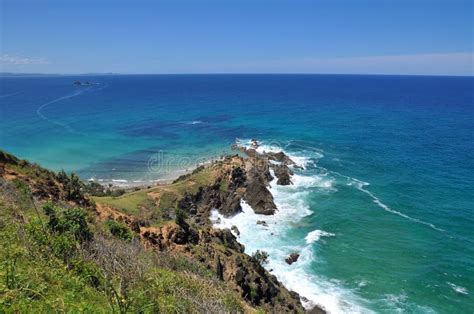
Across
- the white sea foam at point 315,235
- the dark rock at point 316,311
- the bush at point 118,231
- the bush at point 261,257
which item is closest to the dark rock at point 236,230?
the bush at point 261,257

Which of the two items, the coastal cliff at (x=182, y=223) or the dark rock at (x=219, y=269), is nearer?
the coastal cliff at (x=182, y=223)

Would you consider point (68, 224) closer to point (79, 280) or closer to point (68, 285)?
point (79, 280)

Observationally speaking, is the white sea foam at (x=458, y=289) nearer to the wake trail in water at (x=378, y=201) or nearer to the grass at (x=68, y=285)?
the wake trail in water at (x=378, y=201)

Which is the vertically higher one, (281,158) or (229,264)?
(281,158)

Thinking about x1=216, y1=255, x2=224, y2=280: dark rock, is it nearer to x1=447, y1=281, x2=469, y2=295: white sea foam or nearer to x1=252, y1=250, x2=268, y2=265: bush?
x1=252, y1=250, x2=268, y2=265: bush

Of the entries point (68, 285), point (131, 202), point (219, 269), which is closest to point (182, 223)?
point (219, 269)

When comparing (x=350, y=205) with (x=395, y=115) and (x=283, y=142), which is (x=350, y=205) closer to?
(x=283, y=142)
